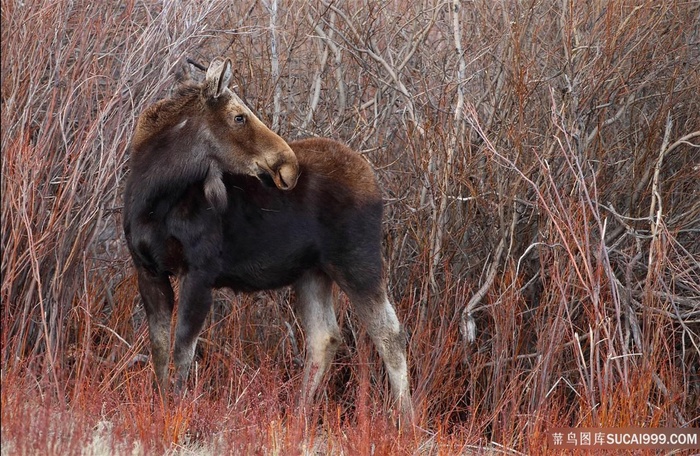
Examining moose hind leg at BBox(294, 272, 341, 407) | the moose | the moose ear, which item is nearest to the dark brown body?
the moose

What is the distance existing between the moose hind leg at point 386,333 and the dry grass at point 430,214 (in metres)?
0.15

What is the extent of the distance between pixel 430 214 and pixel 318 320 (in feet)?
5.31

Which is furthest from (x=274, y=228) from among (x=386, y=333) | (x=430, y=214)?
(x=430, y=214)

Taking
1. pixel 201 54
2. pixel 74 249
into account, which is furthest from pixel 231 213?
pixel 201 54

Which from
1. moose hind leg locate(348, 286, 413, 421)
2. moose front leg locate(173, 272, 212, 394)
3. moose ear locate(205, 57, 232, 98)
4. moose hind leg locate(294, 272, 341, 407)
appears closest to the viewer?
moose front leg locate(173, 272, 212, 394)

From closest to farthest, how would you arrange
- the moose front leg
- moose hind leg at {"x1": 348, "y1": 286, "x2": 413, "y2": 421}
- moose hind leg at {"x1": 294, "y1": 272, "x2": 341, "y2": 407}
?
1. the moose front leg
2. moose hind leg at {"x1": 348, "y1": 286, "x2": 413, "y2": 421}
3. moose hind leg at {"x1": 294, "y1": 272, "x2": 341, "y2": 407}

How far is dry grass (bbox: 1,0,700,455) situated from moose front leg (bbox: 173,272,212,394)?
209 millimetres

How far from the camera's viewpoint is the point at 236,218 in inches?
256

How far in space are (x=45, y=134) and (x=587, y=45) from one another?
3889mm

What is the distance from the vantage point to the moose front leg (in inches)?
241

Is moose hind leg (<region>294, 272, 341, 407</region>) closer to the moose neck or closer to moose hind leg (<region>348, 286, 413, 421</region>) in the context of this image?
moose hind leg (<region>348, 286, 413, 421</region>)

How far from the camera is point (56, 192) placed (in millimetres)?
6875

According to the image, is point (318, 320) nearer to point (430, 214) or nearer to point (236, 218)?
point (236, 218)

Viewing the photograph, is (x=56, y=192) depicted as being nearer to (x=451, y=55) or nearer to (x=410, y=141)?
(x=410, y=141)
